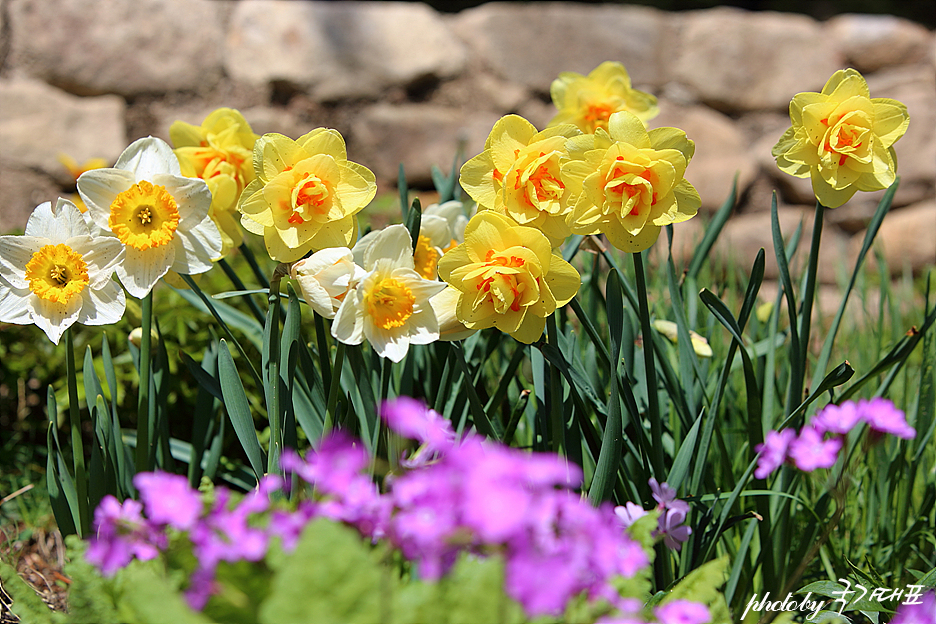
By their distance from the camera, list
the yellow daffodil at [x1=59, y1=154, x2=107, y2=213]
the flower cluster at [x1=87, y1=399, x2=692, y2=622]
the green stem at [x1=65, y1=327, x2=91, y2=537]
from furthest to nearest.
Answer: the yellow daffodil at [x1=59, y1=154, x2=107, y2=213] < the green stem at [x1=65, y1=327, x2=91, y2=537] < the flower cluster at [x1=87, y1=399, x2=692, y2=622]

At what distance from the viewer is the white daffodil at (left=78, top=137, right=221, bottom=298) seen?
817 mm

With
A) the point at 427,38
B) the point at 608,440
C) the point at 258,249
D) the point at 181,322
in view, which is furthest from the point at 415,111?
the point at 608,440

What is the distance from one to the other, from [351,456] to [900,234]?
10.0ft

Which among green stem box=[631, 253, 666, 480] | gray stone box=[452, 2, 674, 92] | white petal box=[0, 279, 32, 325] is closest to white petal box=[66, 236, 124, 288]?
white petal box=[0, 279, 32, 325]

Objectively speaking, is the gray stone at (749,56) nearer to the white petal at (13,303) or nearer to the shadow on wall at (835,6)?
the shadow on wall at (835,6)

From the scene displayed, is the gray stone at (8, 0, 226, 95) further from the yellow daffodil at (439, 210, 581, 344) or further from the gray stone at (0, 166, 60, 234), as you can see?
the yellow daffodil at (439, 210, 581, 344)

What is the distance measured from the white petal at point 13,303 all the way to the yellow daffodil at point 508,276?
554 mm

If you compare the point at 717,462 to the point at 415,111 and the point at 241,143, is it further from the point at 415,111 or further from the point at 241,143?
the point at 415,111

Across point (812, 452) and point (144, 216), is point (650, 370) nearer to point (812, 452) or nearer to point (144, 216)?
point (812, 452)

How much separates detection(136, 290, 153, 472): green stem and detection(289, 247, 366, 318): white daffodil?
247 mm

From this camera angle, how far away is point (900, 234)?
2.79 meters

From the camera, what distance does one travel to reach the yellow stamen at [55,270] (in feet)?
2.68

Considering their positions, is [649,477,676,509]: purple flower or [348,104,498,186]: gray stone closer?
[649,477,676,509]: purple flower

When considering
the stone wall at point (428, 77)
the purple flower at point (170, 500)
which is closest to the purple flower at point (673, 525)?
the purple flower at point (170, 500)
